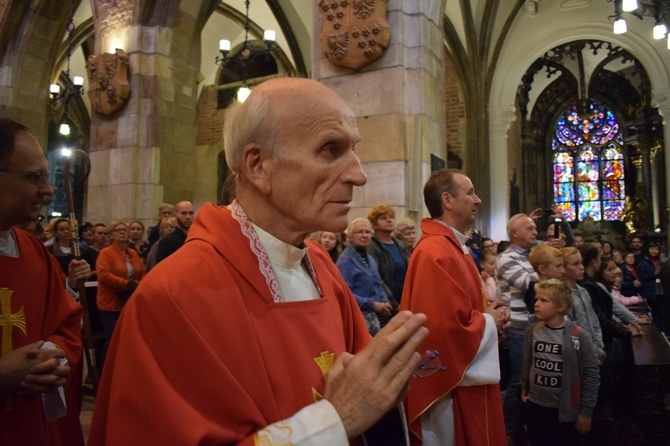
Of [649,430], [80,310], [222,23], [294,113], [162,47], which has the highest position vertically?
[222,23]

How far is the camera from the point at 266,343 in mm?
1098

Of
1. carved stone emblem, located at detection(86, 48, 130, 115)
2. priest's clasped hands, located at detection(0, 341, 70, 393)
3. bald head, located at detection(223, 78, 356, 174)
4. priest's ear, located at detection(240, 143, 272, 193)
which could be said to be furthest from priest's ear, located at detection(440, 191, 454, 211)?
carved stone emblem, located at detection(86, 48, 130, 115)

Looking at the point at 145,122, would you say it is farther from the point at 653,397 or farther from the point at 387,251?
the point at 653,397

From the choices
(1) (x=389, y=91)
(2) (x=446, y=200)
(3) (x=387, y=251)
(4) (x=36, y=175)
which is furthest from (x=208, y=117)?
(4) (x=36, y=175)

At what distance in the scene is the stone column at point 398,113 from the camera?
626 cm

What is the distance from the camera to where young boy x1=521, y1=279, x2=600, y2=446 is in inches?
126

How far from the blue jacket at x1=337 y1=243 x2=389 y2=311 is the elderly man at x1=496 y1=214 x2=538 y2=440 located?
96cm

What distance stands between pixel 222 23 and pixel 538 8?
8.90 m

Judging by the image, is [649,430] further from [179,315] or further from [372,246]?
[179,315]

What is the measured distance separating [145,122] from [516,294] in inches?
262

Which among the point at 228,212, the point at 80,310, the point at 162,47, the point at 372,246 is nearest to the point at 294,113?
the point at 228,212

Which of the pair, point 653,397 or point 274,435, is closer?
point 274,435

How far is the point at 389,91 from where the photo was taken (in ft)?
20.8

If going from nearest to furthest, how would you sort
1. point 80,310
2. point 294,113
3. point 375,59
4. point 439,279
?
point 294,113, point 80,310, point 439,279, point 375,59
